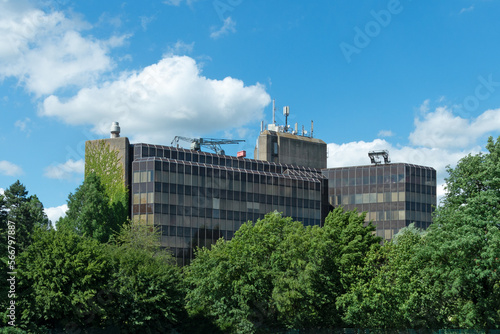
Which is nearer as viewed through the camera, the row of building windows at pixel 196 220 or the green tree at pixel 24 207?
the green tree at pixel 24 207

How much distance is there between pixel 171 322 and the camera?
235 ft

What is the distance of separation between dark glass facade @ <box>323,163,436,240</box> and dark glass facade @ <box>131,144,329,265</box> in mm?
10988

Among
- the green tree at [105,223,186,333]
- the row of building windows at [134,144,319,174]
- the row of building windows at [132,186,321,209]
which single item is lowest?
the green tree at [105,223,186,333]

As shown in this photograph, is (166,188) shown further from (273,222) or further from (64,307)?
(64,307)

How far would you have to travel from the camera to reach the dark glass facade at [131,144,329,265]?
111m

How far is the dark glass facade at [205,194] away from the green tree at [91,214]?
4.10 metres

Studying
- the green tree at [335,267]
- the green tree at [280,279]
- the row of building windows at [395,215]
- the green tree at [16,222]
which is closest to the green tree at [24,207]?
the green tree at [16,222]

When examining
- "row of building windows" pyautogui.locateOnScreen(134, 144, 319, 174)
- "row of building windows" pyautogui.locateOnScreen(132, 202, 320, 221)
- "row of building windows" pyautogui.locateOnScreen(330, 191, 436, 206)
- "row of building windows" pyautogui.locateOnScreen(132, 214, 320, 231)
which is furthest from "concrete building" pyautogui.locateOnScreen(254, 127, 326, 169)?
"row of building windows" pyautogui.locateOnScreen(132, 214, 320, 231)

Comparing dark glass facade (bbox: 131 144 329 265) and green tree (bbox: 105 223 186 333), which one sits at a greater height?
dark glass facade (bbox: 131 144 329 265)

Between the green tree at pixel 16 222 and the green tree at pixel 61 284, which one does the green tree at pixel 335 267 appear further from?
the green tree at pixel 16 222

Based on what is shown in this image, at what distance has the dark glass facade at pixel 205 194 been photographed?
11138 cm

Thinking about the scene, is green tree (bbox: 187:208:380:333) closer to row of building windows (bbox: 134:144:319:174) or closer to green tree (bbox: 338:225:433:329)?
green tree (bbox: 338:225:433:329)

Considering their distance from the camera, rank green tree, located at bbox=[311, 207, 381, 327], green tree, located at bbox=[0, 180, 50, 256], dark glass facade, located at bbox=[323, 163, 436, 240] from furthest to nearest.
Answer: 1. dark glass facade, located at bbox=[323, 163, 436, 240]
2. green tree, located at bbox=[0, 180, 50, 256]
3. green tree, located at bbox=[311, 207, 381, 327]

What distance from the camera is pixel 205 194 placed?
382 feet
